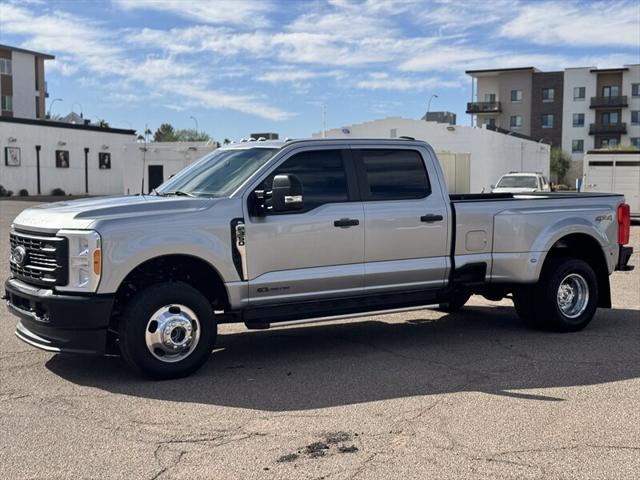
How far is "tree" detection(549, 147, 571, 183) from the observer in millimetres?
78812

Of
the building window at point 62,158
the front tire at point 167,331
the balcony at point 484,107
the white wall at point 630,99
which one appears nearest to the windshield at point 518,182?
the front tire at point 167,331

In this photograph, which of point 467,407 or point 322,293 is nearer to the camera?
point 467,407

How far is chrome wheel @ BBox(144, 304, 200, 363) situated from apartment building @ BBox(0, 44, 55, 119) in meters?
66.4

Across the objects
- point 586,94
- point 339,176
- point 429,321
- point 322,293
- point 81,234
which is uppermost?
point 586,94

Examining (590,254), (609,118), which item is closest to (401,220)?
(590,254)

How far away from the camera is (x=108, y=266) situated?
634cm

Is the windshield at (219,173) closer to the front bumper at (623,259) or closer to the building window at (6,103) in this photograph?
the front bumper at (623,259)

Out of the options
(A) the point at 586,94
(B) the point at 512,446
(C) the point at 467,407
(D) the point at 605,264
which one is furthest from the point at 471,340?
(A) the point at 586,94

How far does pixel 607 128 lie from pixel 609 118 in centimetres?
164

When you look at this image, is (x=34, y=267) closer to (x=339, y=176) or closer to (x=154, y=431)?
(x=154, y=431)

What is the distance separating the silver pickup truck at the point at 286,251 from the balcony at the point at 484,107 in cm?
8122

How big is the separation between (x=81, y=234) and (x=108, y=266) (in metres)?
0.34

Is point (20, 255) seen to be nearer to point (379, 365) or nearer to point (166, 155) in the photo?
point (379, 365)

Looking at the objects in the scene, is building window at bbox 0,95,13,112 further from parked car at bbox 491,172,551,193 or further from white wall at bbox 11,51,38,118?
parked car at bbox 491,172,551,193
